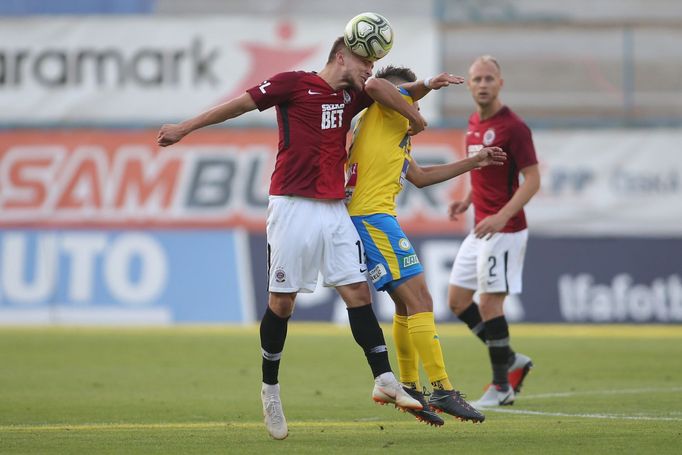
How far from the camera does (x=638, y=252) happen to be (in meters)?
19.7

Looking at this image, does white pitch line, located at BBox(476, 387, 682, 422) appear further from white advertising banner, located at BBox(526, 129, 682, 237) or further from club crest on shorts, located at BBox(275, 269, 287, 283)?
white advertising banner, located at BBox(526, 129, 682, 237)

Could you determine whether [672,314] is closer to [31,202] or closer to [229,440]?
[31,202]

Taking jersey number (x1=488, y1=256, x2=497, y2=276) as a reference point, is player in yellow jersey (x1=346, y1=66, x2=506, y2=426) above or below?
above

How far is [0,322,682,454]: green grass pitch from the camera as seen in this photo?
7.84m

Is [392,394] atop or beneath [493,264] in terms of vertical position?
atop

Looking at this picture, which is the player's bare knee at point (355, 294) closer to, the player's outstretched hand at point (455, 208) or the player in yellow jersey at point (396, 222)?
the player in yellow jersey at point (396, 222)

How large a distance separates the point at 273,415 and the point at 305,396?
9.22ft

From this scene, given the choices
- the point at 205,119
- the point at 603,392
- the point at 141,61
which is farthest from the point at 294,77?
the point at 141,61

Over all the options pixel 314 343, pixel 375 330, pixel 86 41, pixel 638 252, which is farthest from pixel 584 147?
pixel 375 330

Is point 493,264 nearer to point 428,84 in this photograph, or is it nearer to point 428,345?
point 428,345

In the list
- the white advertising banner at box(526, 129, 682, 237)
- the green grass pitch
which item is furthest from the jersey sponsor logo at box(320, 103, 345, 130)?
the white advertising banner at box(526, 129, 682, 237)

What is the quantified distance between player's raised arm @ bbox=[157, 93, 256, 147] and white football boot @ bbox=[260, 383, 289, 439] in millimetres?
1700

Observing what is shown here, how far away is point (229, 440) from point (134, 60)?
16033 mm

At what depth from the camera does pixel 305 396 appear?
1089cm
